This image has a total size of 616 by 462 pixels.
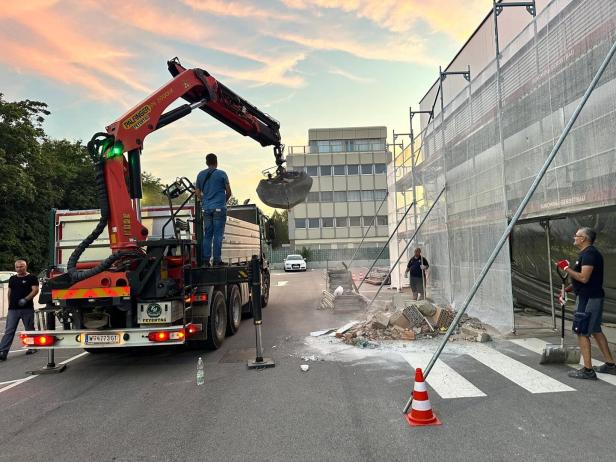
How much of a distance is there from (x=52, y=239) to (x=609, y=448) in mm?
8138

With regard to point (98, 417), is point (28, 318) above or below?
above

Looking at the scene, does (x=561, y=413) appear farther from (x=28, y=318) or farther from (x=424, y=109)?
(x=424, y=109)

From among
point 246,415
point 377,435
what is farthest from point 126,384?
point 377,435

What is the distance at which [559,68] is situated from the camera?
6.96 metres

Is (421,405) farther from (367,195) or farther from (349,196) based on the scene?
(367,195)

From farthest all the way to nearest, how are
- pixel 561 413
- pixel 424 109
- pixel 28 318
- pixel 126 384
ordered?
pixel 424 109
pixel 28 318
pixel 126 384
pixel 561 413

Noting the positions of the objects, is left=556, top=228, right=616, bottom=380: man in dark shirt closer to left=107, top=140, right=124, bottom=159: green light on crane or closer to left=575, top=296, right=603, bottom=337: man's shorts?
left=575, top=296, right=603, bottom=337: man's shorts

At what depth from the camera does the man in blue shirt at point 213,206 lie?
24.3 ft

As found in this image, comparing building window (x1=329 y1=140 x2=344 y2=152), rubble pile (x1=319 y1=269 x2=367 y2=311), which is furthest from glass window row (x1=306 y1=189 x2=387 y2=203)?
rubble pile (x1=319 y1=269 x2=367 y2=311)

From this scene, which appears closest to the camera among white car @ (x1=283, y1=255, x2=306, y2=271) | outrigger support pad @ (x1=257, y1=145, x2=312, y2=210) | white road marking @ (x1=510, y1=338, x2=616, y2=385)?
white road marking @ (x1=510, y1=338, x2=616, y2=385)

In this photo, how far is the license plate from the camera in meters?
6.12

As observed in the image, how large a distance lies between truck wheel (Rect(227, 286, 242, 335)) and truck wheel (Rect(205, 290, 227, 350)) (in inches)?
20.8

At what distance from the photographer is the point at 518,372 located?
18.8 feet

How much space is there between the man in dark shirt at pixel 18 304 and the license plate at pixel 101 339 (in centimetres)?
270
